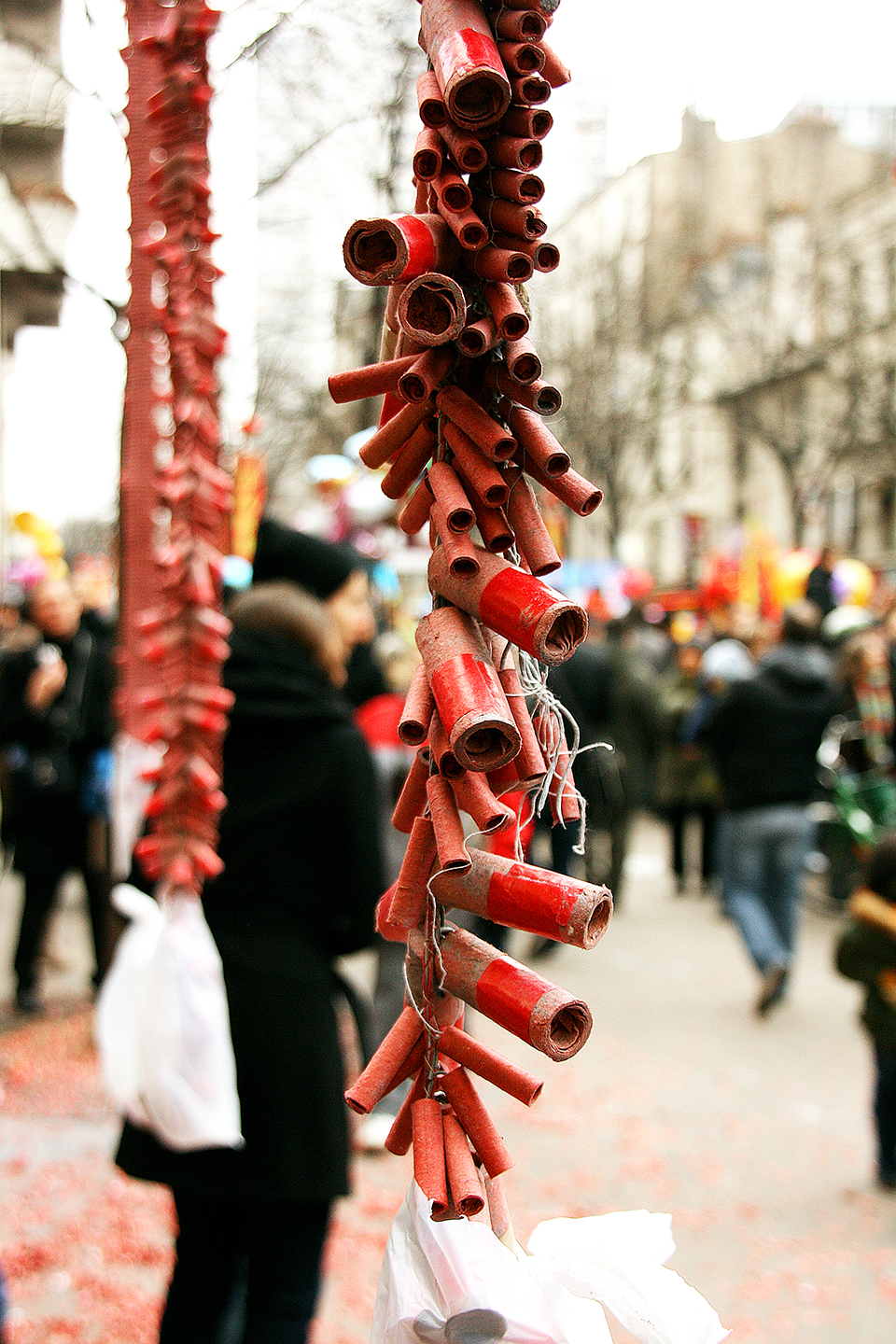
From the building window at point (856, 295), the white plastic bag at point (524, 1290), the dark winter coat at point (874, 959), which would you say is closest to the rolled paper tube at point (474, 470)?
the white plastic bag at point (524, 1290)

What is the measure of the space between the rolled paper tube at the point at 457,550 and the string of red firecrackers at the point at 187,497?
1.53m

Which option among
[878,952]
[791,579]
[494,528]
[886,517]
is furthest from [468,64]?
[886,517]

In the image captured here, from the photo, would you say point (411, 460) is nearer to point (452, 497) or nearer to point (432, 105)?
point (452, 497)

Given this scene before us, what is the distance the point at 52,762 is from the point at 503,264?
17.7ft

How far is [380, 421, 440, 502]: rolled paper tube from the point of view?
1195 millimetres

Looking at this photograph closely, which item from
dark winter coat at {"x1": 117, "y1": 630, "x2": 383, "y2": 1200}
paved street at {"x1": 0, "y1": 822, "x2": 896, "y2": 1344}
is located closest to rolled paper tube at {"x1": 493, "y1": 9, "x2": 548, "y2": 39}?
dark winter coat at {"x1": 117, "y1": 630, "x2": 383, "y2": 1200}

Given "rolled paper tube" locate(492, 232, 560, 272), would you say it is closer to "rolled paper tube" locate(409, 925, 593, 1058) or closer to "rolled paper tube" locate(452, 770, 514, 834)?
"rolled paper tube" locate(452, 770, 514, 834)

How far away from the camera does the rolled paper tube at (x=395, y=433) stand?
3.83 ft

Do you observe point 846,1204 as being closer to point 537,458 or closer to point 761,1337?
point 761,1337

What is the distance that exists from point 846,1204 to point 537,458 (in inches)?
155

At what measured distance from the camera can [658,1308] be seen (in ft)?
3.73

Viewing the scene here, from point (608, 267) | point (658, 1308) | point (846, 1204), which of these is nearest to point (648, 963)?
point (846, 1204)

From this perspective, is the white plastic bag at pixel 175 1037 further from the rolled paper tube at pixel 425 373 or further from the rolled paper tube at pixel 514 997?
the rolled paper tube at pixel 425 373

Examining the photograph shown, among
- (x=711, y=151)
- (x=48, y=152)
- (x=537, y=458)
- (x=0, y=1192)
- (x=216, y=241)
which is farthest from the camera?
(x=711, y=151)
